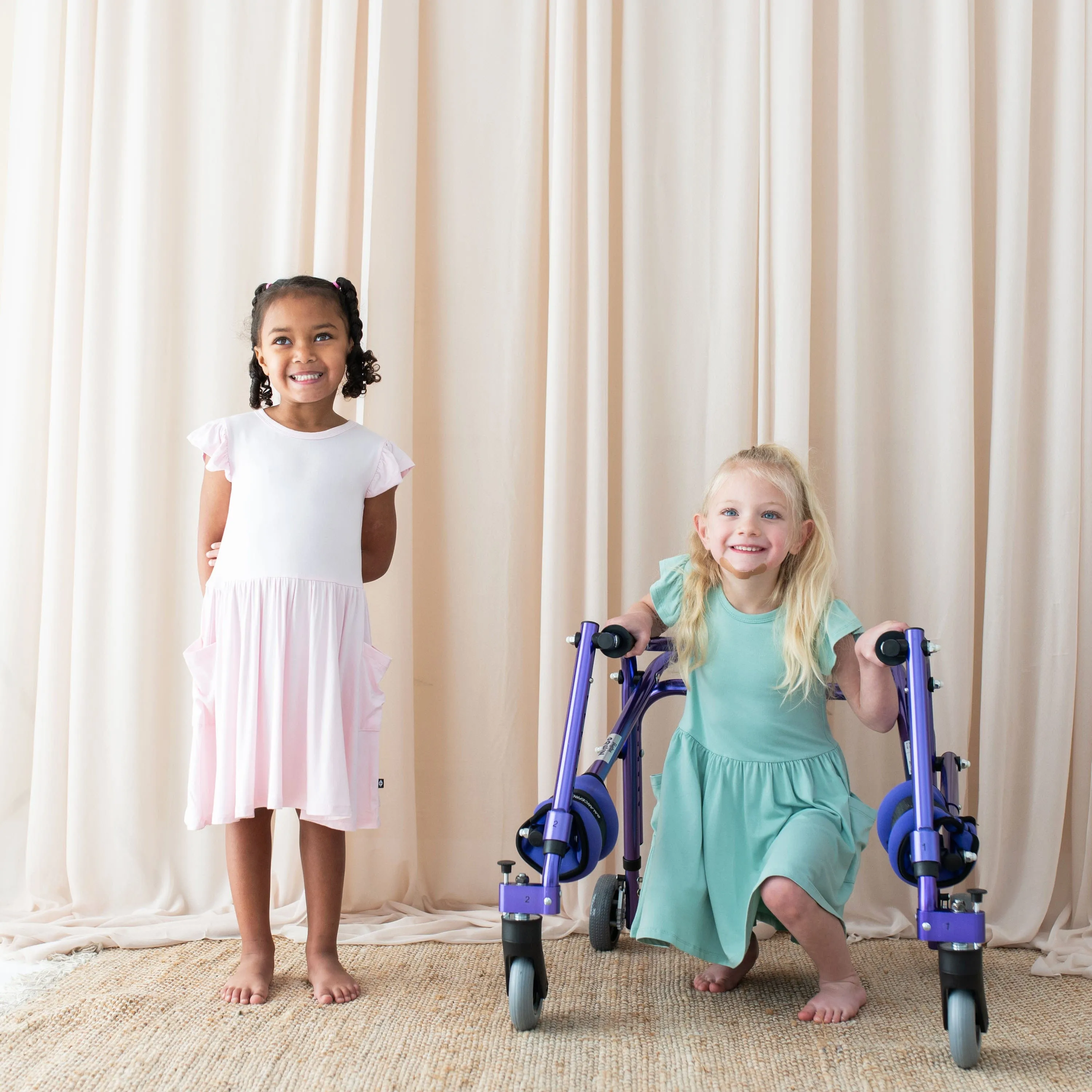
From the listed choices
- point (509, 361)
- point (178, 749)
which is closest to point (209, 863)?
point (178, 749)

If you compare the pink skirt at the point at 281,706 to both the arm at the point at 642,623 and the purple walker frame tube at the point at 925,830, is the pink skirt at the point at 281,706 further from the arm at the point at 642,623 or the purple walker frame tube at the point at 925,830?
the purple walker frame tube at the point at 925,830

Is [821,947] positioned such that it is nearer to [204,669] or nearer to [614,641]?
[614,641]

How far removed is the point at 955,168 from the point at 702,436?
0.70 m

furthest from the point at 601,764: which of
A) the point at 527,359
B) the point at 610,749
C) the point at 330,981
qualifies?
the point at 527,359

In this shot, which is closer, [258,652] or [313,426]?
[258,652]

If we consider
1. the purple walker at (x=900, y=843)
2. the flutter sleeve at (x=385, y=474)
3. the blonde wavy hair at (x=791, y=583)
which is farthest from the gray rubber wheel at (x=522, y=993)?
the flutter sleeve at (x=385, y=474)

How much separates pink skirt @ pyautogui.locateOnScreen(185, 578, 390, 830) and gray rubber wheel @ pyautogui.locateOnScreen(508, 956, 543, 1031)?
362 millimetres

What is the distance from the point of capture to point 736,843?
1707 millimetres

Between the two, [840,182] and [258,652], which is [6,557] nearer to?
[258,652]

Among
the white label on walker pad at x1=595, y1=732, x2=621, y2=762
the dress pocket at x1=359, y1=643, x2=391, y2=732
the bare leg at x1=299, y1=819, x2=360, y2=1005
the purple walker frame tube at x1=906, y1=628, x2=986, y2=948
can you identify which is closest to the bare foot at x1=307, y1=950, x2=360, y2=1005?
the bare leg at x1=299, y1=819, x2=360, y2=1005

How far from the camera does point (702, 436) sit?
2189mm

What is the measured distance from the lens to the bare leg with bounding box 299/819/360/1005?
177 centimetres

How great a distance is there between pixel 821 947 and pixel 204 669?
3.46 ft

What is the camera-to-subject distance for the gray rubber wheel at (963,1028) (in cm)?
140
